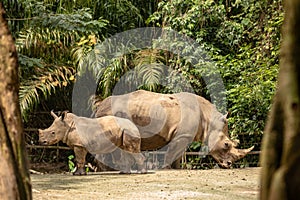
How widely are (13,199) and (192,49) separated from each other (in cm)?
1098

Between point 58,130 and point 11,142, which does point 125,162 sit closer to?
point 58,130

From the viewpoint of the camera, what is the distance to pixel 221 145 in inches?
414

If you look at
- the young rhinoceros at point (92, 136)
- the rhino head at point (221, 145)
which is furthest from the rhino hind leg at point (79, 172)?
the rhino head at point (221, 145)

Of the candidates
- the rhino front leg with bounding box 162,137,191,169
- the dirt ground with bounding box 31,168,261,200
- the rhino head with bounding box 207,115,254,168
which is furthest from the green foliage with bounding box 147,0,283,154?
the dirt ground with bounding box 31,168,261,200

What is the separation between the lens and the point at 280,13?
1188 centimetres

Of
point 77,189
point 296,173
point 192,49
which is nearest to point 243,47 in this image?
point 192,49

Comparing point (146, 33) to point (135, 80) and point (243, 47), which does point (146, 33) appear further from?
point (243, 47)

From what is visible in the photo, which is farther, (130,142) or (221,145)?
(221,145)

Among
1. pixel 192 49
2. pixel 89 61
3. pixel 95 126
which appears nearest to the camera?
pixel 95 126

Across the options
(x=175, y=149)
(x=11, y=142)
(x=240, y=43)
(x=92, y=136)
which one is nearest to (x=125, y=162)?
(x=92, y=136)

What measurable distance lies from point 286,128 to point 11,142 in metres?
1.34

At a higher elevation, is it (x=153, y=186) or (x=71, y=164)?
(x=153, y=186)

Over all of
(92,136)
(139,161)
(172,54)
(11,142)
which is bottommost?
(139,161)

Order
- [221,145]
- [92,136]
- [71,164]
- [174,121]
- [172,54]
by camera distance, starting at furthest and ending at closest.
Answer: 1. [172,54]
2. [71,164]
3. [221,145]
4. [174,121]
5. [92,136]
